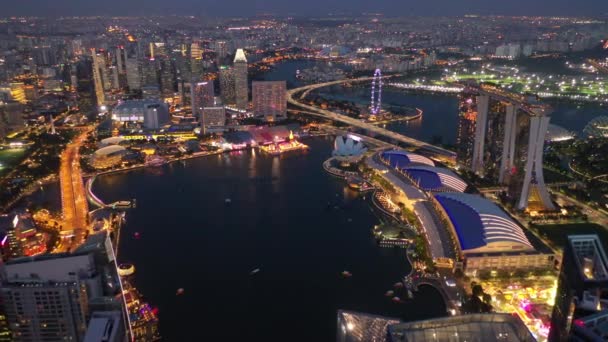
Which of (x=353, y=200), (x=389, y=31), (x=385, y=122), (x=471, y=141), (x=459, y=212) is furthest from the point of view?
(x=389, y=31)

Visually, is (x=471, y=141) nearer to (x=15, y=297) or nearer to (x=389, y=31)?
(x=15, y=297)

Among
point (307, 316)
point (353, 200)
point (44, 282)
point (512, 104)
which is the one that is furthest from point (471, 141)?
point (44, 282)

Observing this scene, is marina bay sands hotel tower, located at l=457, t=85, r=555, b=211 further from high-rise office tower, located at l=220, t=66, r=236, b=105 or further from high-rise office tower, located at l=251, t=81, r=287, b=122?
high-rise office tower, located at l=220, t=66, r=236, b=105

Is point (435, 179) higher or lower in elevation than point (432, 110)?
higher

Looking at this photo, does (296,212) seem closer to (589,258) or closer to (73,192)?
(73,192)

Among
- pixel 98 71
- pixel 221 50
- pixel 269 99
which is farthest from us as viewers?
pixel 221 50

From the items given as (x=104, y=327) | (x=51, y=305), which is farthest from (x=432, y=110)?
(x=104, y=327)

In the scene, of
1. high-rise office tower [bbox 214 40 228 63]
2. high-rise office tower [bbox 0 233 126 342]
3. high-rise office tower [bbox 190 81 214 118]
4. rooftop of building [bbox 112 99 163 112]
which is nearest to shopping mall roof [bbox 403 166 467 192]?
high-rise office tower [bbox 0 233 126 342]
